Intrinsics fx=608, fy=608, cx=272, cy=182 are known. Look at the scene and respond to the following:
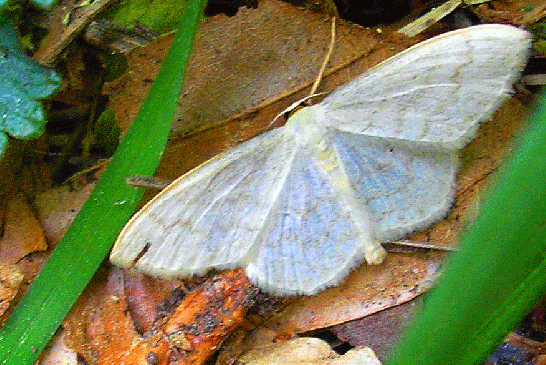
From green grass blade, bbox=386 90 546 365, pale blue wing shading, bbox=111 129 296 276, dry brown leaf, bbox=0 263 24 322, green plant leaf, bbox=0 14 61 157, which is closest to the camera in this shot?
green grass blade, bbox=386 90 546 365

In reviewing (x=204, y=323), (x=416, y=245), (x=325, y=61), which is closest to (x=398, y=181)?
(x=416, y=245)

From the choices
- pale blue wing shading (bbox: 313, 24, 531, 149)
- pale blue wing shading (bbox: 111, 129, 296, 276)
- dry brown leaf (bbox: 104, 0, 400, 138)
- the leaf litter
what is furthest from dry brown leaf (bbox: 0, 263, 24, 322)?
pale blue wing shading (bbox: 313, 24, 531, 149)

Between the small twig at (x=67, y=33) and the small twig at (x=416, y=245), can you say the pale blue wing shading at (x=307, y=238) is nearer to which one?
the small twig at (x=416, y=245)

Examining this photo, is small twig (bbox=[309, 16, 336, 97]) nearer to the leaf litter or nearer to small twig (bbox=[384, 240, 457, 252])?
the leaf litter

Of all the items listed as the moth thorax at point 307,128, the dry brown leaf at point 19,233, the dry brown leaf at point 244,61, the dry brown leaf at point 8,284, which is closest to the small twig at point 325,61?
the dry brown leaf at point 244,61

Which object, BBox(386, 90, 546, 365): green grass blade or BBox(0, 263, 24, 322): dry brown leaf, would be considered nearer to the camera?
BBox(386, 90, 546, 365): green grass blade

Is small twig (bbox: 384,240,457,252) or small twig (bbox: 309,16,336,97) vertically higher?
small twig (bbox: 309,16,336,97)

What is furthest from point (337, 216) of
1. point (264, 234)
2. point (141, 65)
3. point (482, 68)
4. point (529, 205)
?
point (529, 205)

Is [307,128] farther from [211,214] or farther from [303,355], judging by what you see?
[303,355]

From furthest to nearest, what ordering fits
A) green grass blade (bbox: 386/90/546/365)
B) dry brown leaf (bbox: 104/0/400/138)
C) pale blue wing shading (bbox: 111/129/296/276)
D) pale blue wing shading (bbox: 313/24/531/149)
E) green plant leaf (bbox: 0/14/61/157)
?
dry brown leaf (bbox: 104/0/400/138) < green plant leaf (bbox: 0/14/61/157) < pale blue wing shading (bbox: 111/129/296/276) < pale blue wing shading (bbox: 313/24/531/149) < green grass blade (bbox: 386/90/546/365)
